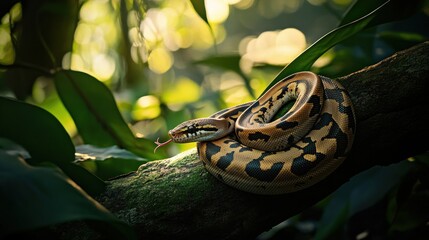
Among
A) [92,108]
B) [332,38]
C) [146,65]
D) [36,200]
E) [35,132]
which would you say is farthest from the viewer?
[146,65]

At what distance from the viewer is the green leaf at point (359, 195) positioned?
2643 mm

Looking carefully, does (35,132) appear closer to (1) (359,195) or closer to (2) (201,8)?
(2) (201,8)

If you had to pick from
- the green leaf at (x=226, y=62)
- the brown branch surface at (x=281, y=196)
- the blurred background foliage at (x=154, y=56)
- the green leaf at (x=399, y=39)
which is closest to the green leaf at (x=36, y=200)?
the brown branch surface at (x=281, y=196)

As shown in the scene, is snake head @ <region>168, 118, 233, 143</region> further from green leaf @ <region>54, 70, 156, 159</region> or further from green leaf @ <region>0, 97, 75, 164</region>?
green leaf @ <region>0, 97, 75, 164</region>

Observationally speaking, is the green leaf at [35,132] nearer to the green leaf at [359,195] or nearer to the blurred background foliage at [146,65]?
the blurred background foliage at [146,65]

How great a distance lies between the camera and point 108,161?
7.79 feet

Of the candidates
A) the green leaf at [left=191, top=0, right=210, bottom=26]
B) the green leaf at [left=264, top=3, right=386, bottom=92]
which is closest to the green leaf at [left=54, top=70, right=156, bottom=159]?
the green leaf at [left=191, top=0, right=210, bottom=26]

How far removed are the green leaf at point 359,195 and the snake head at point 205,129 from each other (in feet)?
3.31

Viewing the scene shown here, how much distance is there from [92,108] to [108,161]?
0.53m

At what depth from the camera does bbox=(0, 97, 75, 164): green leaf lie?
184cm

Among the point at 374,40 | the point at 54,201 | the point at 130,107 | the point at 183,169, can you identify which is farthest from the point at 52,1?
the point at 374,40

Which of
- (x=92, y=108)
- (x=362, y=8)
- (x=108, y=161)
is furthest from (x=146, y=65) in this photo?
(x=362, y=8)

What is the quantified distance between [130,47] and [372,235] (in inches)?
107

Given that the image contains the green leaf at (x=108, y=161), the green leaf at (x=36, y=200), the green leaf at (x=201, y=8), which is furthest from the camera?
the green leaf at (x=108, y=161)
